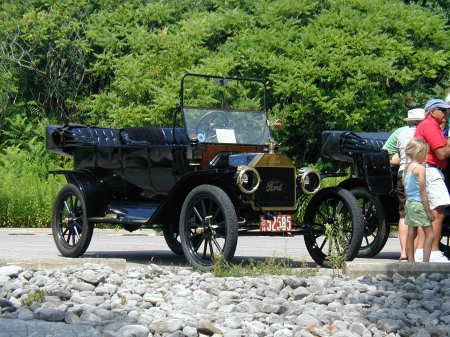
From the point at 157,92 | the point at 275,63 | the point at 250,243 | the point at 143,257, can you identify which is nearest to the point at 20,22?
the point at 157,92

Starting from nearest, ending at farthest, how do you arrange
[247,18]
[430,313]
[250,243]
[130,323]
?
[130,323], [430,313], [250,243], [247,18]

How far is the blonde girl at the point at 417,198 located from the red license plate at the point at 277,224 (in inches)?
47.8

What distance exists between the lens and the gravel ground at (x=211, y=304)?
5.94 metres

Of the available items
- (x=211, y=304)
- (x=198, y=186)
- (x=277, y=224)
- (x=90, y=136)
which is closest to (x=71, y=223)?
(x=90, y=136)

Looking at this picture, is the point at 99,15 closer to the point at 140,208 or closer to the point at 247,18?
the point at 247,18

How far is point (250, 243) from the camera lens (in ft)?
51.1

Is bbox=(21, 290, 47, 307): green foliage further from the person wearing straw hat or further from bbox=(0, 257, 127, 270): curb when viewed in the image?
the person wearing straw hat

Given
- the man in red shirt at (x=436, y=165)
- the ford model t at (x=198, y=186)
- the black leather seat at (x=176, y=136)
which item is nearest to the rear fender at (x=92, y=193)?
the ford model t at (x=198, y=186)

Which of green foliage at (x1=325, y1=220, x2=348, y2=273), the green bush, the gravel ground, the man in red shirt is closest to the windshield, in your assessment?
green foliage at (x1=325, y1=220, x2=348, y2=273)

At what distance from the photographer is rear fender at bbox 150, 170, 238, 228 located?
32.8 feet

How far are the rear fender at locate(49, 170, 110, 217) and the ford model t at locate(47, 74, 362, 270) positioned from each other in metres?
0.01

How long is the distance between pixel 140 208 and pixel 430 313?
16.7 ft

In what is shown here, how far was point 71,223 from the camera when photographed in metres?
11.6

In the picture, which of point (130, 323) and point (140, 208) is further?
point (140, 208)
